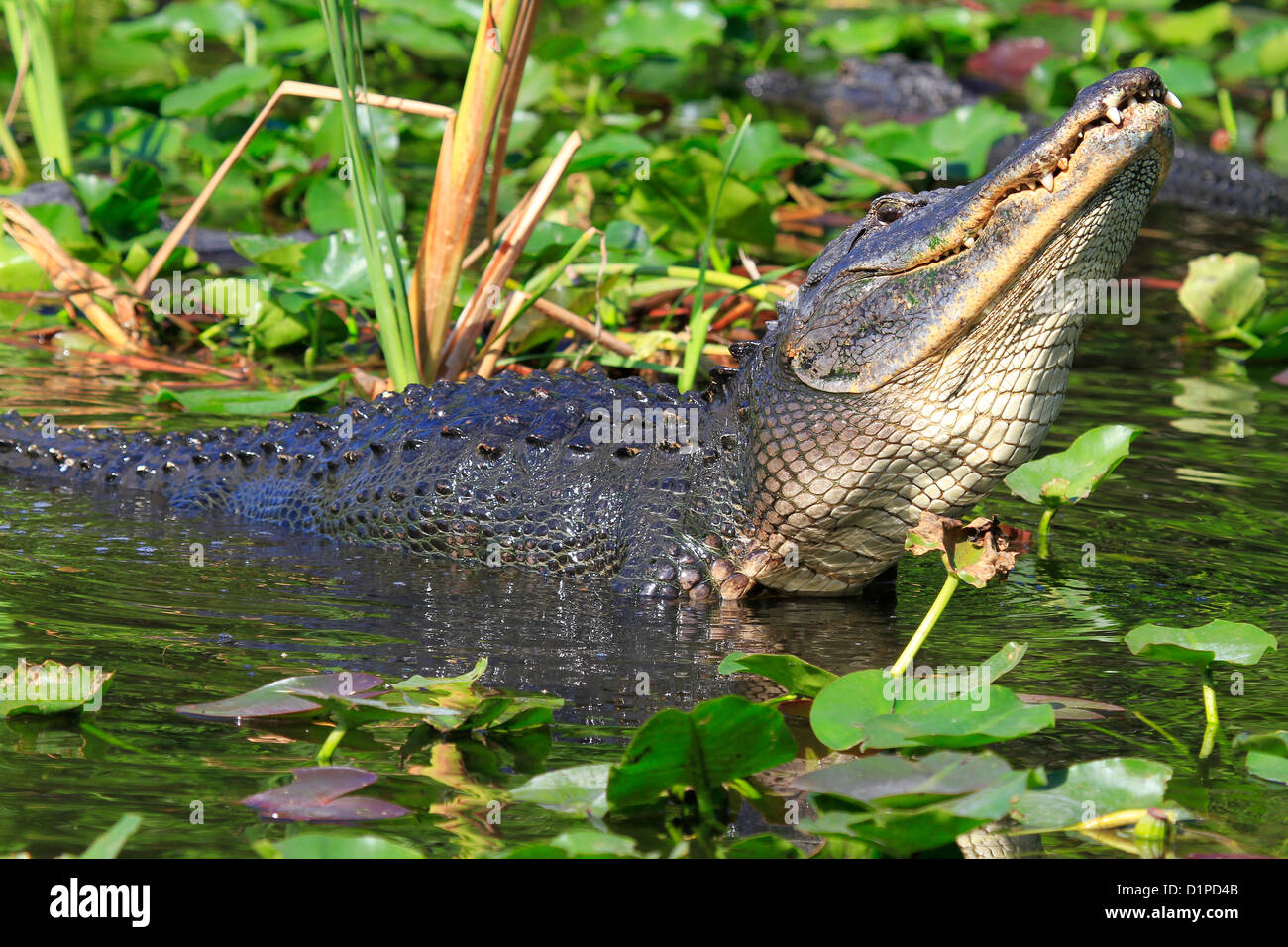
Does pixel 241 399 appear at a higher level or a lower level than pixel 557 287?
lower

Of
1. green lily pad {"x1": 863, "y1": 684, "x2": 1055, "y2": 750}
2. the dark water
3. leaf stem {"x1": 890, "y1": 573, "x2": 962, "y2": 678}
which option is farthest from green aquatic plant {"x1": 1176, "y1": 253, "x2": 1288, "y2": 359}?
green lily pad {"x1": 863, "y1": 684, "x2": 1055, "y2": 750}

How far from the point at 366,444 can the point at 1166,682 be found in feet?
8.00

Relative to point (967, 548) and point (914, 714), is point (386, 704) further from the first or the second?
point (967, 548)

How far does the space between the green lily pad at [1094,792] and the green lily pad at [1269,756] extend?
0.35m

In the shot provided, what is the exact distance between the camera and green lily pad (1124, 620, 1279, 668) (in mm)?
3113

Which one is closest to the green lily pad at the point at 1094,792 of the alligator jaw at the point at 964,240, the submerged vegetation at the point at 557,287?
the submerged vegetation at the point at 557,287

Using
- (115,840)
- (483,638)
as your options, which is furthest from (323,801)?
(483,638)

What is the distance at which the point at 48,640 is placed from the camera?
12.0ft

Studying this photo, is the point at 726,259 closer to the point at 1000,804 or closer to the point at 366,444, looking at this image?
the point at 366,444

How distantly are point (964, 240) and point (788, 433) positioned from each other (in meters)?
0.69

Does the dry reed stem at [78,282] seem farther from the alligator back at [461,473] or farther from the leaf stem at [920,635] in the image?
the leaf stem at [920,635]

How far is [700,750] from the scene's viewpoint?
276cm

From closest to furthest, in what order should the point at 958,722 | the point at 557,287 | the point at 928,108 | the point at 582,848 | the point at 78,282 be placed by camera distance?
the point at 582,848, the point at 958,722, the point at 557,287, the point at 78,282, the point at 928,108
